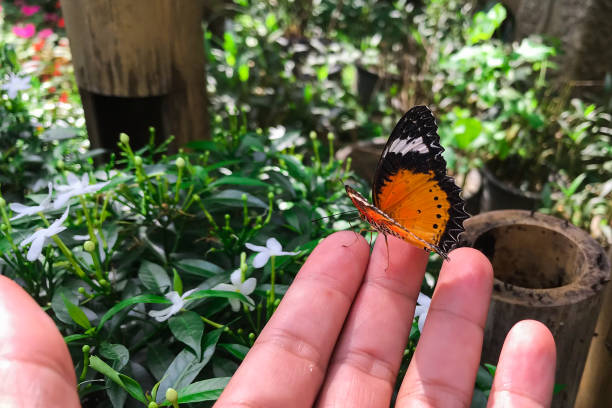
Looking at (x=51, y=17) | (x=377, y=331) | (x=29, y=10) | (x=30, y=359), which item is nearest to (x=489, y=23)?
(x=377, y=331)

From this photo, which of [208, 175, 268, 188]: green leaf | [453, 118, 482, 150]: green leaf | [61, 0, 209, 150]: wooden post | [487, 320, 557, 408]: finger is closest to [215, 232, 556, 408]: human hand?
[487, 320, 557, 408]: finger

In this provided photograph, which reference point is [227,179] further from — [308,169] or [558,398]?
[558,398]

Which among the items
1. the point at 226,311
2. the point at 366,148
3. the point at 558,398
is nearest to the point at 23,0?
the point at 366,148

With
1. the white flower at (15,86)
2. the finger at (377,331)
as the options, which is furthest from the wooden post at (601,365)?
the white flower at (15,86)

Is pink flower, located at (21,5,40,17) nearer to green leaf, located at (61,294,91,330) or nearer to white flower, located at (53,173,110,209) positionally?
white flower, located at (53,173,110,209)

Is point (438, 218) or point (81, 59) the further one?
point (81, 59)

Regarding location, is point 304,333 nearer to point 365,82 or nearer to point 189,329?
point 189,329
